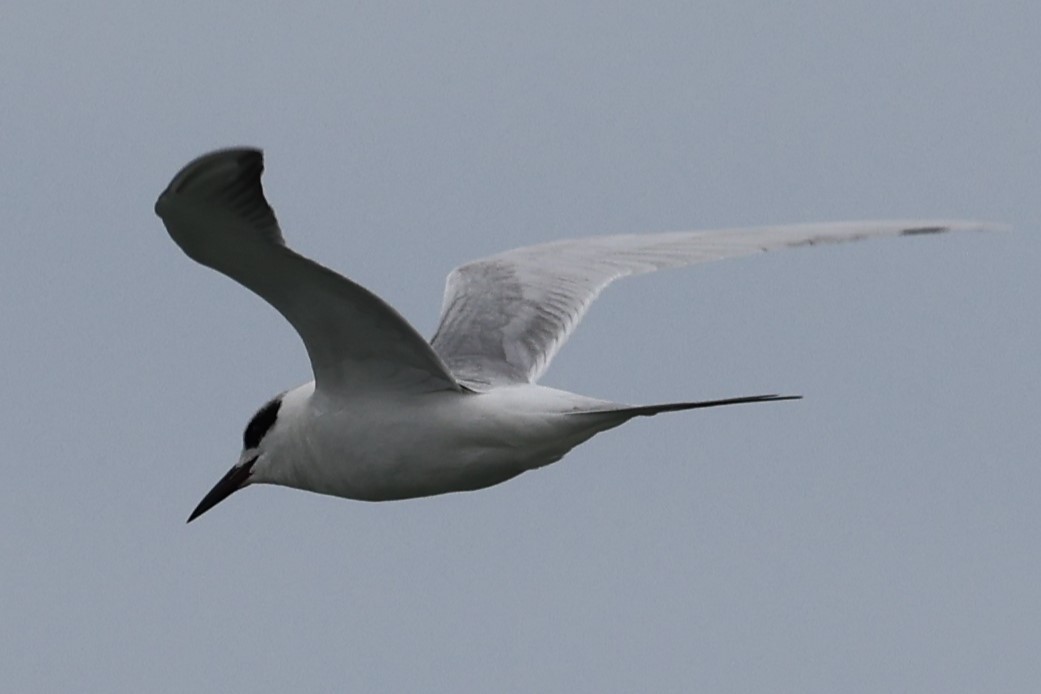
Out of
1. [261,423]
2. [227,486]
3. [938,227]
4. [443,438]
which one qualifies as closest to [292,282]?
[443,438]

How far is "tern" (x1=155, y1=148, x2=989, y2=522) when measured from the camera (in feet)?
32.6

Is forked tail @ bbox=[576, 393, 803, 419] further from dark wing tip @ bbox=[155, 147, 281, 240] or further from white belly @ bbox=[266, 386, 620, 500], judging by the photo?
dark wing tip @ bbox=[155, 147, 281, 240]

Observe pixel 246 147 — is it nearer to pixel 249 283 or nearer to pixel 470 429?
pixel 249 283

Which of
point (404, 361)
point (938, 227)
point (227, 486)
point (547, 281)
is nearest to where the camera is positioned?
point (404, 361)

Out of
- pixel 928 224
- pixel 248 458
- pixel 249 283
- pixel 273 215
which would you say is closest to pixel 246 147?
pixel 273 215

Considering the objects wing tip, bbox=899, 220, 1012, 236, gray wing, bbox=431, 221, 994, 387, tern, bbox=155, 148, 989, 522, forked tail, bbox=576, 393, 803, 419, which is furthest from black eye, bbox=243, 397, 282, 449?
wing tip, bbox=899, 220, 1012, 236

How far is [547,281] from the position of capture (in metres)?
13.6

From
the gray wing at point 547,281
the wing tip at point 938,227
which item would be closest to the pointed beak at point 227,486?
the gray wing at point 547,281

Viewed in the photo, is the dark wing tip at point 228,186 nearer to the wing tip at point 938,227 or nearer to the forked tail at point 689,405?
the forked tail at point 689,405

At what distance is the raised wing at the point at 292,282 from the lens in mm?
9500

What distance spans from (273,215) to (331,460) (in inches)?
89.1

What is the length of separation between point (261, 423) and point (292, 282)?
1959 millimetres

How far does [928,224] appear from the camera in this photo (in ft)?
39.5

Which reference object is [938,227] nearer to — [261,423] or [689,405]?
[689,405]
